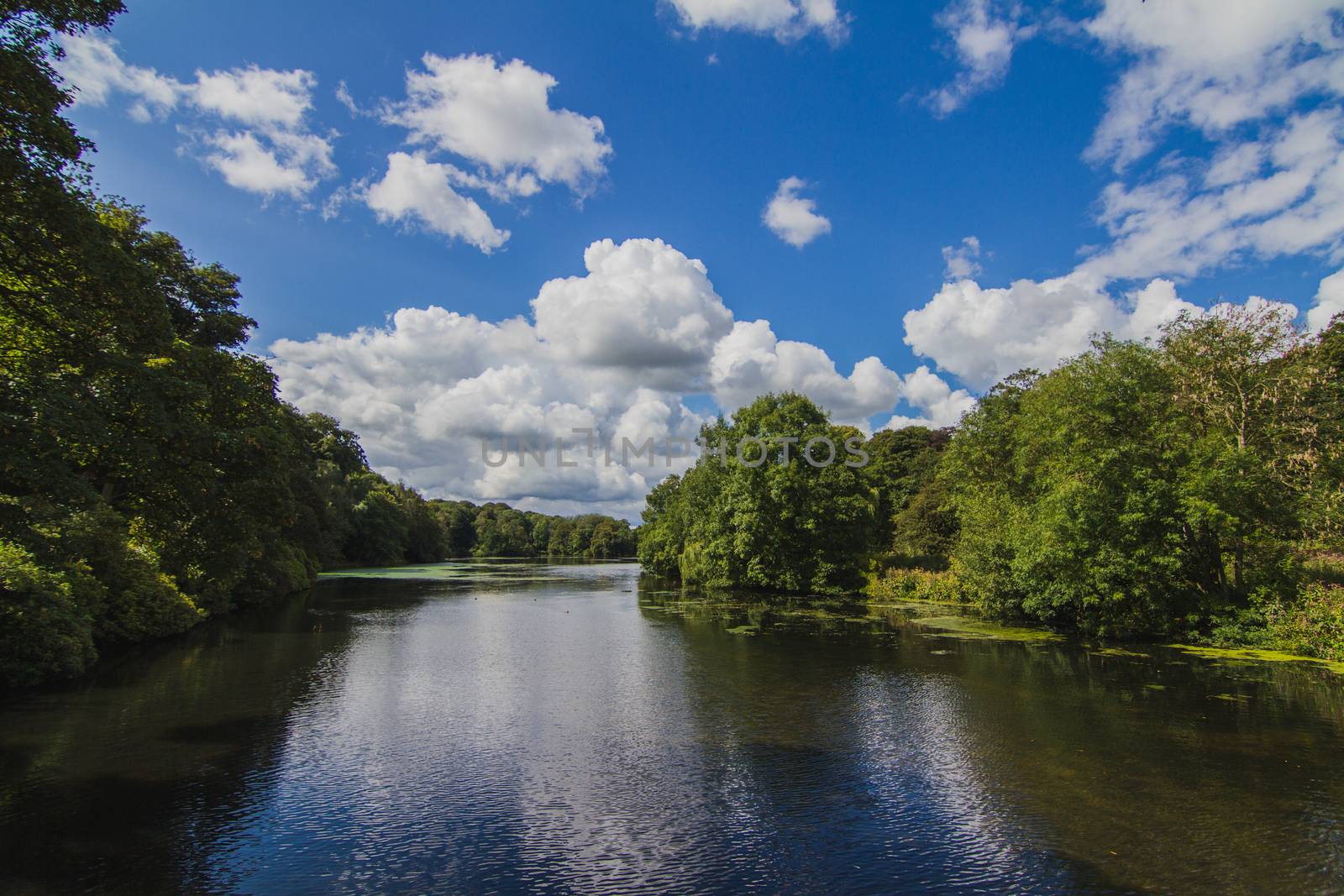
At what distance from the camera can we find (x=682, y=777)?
11312 mm

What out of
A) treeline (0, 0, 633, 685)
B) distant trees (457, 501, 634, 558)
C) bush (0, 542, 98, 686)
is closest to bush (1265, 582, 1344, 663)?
treeline (0, 0, 633, 685)

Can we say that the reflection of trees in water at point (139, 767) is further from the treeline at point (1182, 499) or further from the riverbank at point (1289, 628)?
the riverbank at point (1289, 628)

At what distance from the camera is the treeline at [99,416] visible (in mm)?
10328

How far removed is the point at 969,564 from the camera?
1262 inches

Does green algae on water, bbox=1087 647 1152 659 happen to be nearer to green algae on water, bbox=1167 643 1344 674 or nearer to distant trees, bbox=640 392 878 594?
green algae on water, bbox=1167 643 1344 674

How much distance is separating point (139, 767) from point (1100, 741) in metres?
17.0

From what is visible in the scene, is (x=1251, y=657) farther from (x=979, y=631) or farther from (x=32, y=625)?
(x=32, y=625)

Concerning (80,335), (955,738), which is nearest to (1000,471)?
(955,738)

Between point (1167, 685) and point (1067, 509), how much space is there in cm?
826

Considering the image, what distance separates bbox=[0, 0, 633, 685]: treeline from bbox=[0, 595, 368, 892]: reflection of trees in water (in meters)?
2.60

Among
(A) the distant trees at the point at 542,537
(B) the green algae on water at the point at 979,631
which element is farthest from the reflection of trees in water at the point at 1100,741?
(A) the distant trees at the point at 542,537

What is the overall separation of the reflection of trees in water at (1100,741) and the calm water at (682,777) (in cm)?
7

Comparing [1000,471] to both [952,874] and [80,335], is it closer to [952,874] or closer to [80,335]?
[952,874]

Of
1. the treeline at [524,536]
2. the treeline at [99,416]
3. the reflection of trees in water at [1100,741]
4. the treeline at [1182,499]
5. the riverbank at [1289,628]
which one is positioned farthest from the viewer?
the treeline at [524,536]
